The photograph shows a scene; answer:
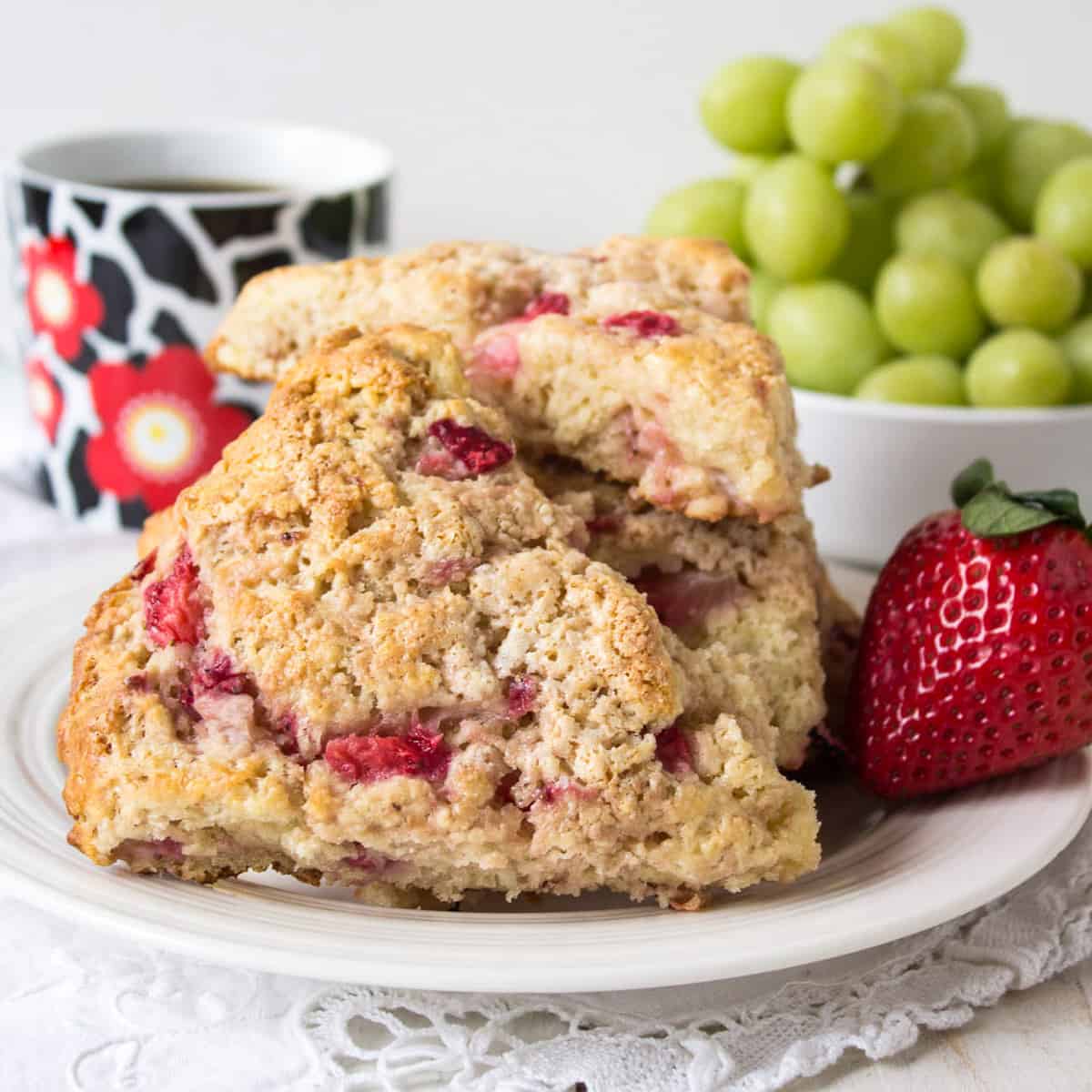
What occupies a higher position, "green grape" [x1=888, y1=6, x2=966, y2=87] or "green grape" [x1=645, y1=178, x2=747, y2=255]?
"green grape" [x1=888, y1=6, x2=966, y2=87]

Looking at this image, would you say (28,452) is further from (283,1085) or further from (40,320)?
(283,1085)

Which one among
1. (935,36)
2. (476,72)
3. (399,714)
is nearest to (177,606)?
(399,714)

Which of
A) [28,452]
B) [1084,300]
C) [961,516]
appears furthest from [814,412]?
[28,452]

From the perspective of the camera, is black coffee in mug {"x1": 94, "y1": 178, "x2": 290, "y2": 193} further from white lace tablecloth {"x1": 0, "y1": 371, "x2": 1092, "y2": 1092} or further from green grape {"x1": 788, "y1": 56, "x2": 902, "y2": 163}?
white lace tablecloth {"x1": 0, "y1": 371, "x2": 1092, "y2": 1092}

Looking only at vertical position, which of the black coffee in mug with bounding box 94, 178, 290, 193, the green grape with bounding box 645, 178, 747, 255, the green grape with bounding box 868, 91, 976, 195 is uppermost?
the green grape with bounding box 868, 91, 976, 195

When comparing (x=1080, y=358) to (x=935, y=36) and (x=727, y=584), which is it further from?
(x=727, y=584)

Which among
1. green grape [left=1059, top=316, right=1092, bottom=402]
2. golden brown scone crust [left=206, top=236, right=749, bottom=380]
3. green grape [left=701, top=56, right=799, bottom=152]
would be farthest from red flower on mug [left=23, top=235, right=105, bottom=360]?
green grape [left=1059, top=316, right=1092, bottom=402]

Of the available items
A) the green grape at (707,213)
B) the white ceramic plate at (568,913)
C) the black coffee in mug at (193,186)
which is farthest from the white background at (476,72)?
the white ceramic plate at (568,913)
